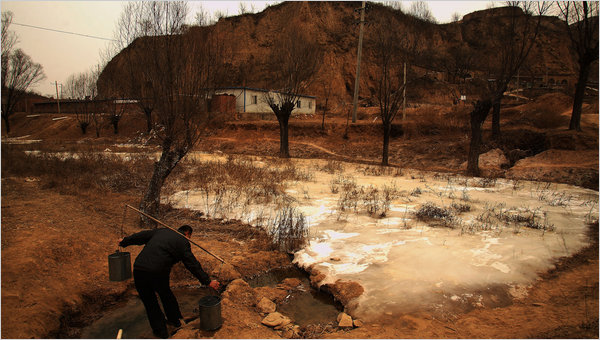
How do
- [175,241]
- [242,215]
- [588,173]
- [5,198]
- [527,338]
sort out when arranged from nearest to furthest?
1. [527,338]
2. [175,241]
3. [5,198]
4. [242,215]
5. [588,173]

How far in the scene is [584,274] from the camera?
17.1ft

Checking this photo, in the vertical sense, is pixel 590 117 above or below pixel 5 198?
above

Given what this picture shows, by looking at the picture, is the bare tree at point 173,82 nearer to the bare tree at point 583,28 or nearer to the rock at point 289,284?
the rock at point 289,284

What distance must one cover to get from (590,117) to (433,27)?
36616mm

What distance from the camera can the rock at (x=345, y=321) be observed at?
4.20 metres

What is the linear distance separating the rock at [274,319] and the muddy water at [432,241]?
1.01 m

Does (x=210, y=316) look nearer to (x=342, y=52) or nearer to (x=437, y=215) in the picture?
(x=437, y=215)

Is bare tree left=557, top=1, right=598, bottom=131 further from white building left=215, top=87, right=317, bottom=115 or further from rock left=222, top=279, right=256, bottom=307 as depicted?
white building left=215, top=87, right=317, bottom=115

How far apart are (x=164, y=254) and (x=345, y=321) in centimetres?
239

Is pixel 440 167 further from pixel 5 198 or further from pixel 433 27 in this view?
pixel 433 27

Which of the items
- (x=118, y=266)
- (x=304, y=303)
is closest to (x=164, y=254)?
(x=118, y=266)

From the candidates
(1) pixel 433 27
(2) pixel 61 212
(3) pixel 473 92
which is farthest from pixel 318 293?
(1) pixel 433 27

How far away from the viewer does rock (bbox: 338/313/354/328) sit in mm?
4203

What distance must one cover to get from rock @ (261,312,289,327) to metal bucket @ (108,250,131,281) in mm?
1986
